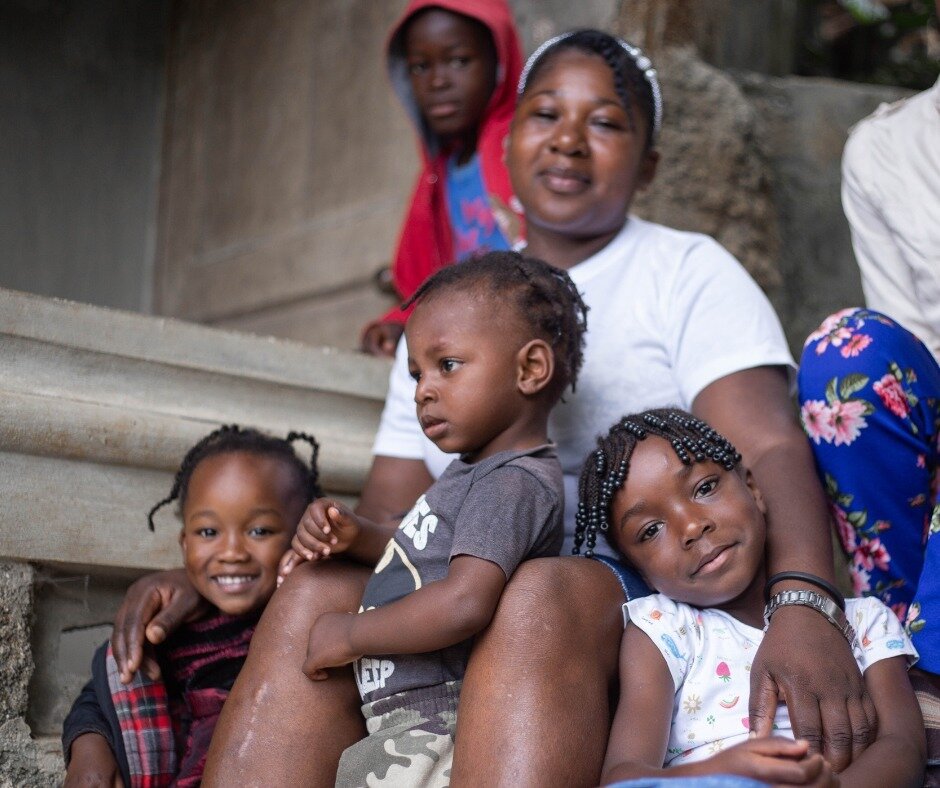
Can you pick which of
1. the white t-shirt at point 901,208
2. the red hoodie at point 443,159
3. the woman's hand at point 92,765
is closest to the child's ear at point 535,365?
the white t-shirt at point 901,208

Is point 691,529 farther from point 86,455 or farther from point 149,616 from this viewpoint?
point 86,455

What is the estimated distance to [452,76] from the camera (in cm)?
327

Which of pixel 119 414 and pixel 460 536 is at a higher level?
pixel 119 414

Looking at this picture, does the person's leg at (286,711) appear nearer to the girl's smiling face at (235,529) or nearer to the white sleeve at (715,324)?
the girl's smiling face at (235,529)

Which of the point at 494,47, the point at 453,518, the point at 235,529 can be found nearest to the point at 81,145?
the point at 494,47

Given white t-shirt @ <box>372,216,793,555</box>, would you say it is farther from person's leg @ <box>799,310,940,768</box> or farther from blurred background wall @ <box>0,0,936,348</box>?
blurred background wall @ <box>0,0,936,348</box>

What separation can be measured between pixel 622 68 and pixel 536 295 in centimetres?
61

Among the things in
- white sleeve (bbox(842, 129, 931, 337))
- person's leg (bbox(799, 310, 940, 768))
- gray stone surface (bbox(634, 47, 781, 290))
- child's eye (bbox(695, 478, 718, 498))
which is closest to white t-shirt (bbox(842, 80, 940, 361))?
white sleeve (bbox(842, 129, 931, 337))

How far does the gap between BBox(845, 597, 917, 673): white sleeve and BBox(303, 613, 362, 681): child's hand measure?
0.68 meters

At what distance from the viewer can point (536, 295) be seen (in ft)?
6.24

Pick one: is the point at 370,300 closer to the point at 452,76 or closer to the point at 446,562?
the point at 452,76

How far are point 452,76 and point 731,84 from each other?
0.76 metres

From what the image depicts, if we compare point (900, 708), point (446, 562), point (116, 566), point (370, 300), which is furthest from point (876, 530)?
point (370, 300)

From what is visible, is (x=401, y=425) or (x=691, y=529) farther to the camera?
(x=401, y=425)
